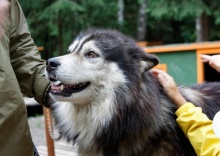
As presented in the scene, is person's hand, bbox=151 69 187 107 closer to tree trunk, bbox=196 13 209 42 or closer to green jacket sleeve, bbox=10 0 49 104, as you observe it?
green jacket sleeve, bbox=10 0 49 104

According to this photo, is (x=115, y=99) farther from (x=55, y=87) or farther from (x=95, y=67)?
(x=55, y=87)

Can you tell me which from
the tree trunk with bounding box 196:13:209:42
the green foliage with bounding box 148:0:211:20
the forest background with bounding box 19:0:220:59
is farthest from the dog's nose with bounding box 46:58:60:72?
the tree trunk with bounding box 196:13:209:42

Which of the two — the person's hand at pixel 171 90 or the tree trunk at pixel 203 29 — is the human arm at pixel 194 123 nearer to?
the person's hand at pixel 171 90

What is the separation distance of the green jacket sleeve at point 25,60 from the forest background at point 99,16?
8.38 meters

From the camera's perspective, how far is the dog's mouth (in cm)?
282

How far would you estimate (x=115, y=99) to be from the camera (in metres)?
2.85

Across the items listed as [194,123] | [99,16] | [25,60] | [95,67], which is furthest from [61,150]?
[99,16]

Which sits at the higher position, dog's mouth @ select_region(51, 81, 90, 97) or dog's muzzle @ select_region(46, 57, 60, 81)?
dog's muzzle @ select_region(46, 57, 60, 81)

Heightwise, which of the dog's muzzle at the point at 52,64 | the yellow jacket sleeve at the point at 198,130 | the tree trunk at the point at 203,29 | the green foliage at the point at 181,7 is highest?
the dog's muzzle at the point at 52,64

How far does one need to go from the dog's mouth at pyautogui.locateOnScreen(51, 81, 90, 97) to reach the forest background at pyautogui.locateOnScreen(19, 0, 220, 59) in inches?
340

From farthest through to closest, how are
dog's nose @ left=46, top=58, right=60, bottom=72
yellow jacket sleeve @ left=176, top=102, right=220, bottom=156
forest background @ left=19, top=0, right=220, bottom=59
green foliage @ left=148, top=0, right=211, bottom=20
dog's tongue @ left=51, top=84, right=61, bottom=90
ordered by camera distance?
forest background @ left=19, top=0, right=220, bottom=59
green foliage @ left=148, top=0, right=211, bottom=20
dog's tongue @ left=51, top=84, right=61, bottom=90
dog's nose @ left=46, top=58, right=60, bottom=72
yellow jacket sleeve @ left=176, top=102, right=220, bottom=156

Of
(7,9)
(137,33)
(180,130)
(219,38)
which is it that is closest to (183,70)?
(180,130)

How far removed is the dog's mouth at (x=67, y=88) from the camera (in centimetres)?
282

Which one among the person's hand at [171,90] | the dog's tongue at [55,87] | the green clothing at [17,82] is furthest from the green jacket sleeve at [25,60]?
the person's hand at [171,90]
